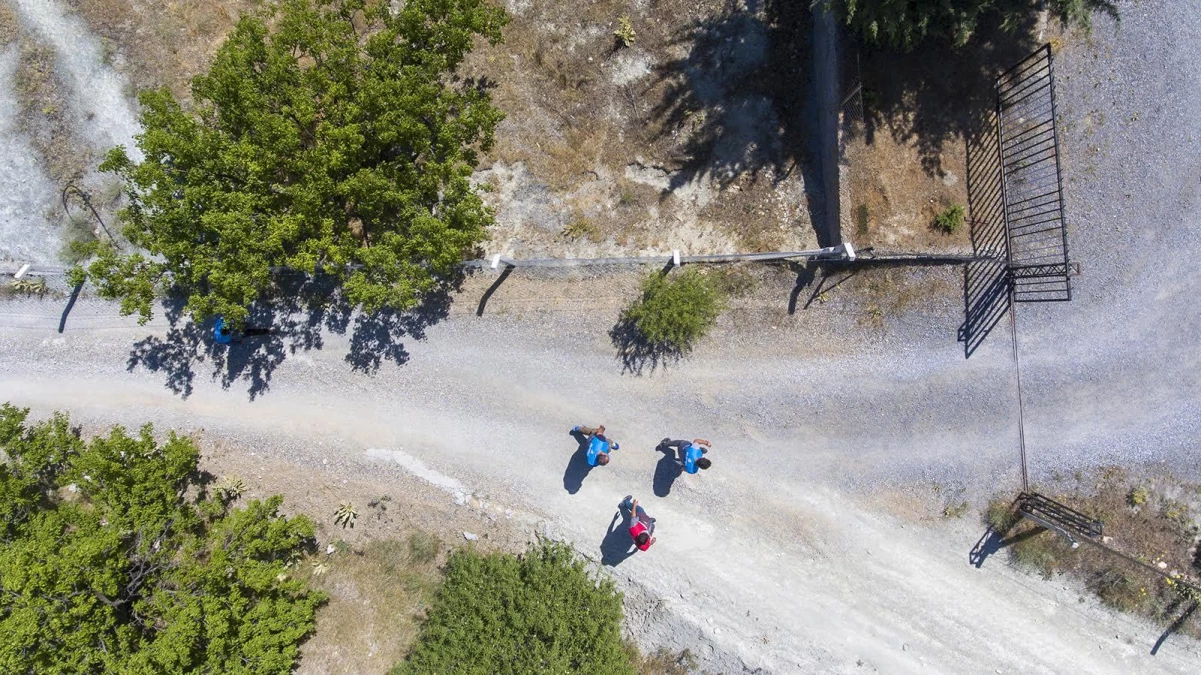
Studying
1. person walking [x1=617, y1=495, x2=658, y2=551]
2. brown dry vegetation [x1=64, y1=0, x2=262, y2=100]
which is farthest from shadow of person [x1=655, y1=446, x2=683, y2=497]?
brown dry vegetation [x1=64, y1=0, x2=262, y2=100]

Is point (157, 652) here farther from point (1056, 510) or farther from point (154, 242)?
point (1056, 510)

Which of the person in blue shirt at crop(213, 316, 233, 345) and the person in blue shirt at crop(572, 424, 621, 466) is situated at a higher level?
the person in blue shirt at crop(213, 316, 233, 345)

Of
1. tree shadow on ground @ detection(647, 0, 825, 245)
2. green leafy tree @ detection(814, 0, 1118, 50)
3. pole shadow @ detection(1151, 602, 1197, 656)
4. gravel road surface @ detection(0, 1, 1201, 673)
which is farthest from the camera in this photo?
tree shadow on ground @ detection(647, 0, 825, 245)

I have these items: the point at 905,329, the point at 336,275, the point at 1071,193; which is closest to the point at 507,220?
the point at 336,275

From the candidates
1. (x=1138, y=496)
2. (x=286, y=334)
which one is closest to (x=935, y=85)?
(x=1138, y=496)

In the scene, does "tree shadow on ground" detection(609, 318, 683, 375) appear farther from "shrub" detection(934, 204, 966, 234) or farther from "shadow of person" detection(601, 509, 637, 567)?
"shrub" detection(934, 204, 966, 234)
